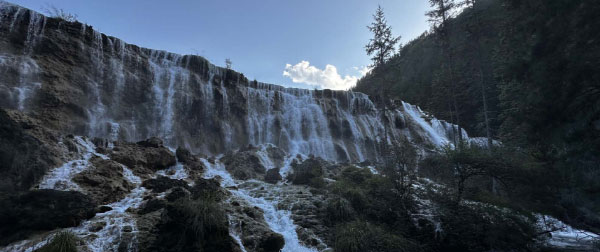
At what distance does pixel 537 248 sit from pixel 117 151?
19132 mm

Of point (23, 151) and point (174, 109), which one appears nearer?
point (23, 151)

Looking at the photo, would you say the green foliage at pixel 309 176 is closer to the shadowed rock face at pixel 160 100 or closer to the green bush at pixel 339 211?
the green bush at pixel 339 211

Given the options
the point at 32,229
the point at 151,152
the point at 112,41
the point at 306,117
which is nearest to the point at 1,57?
the point at 112,41

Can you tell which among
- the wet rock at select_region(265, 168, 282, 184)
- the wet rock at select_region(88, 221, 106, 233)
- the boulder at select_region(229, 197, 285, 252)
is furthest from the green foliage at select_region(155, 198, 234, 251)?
the wet rock at select_region(265, 168, 282, 184)

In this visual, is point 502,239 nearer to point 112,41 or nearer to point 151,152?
point 151,152

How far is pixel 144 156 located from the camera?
49.2 feet

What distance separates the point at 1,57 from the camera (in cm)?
1541

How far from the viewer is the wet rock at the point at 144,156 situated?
13.9 m

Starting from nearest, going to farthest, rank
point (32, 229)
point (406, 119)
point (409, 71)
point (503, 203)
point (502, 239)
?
point (32, 229) → point (502, 239) → point (503, 203) → point (406, 119) → point (409, 71)

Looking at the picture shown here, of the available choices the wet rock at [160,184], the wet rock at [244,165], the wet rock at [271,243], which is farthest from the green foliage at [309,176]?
the wet rock at [160,184]

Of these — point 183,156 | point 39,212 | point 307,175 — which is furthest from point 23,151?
point 307,175

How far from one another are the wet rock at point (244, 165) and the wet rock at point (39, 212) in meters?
9.90

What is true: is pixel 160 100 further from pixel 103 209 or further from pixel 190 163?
pixel 103 209

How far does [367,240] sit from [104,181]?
10.3 meters
